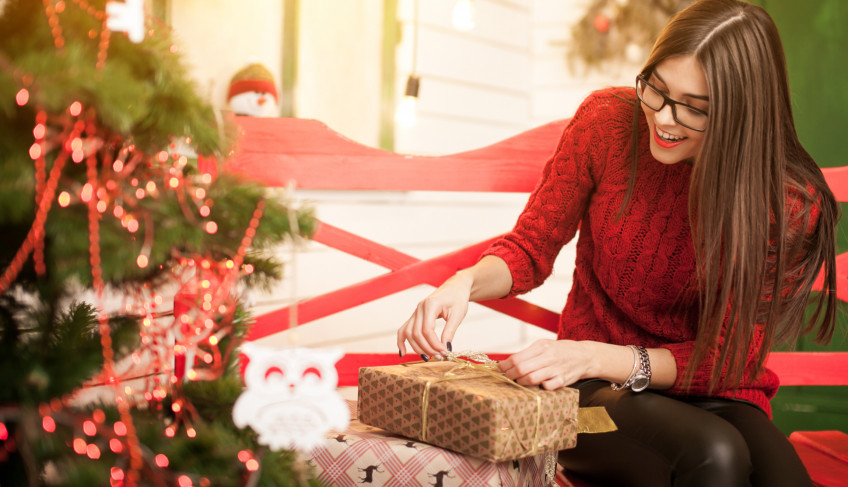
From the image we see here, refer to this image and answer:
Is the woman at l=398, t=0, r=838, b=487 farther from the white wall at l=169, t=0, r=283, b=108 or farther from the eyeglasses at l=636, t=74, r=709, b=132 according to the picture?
the white wall at l=169, t=0, r=283, b=108

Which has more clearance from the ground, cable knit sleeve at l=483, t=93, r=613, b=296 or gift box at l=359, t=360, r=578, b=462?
cable knit sleeve at l=483, t=93, r=613, b=296

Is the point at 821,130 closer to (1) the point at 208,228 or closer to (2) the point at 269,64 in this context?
(2) the point at 269,64

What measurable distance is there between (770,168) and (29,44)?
1.12 m

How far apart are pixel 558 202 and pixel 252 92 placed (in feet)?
3.10

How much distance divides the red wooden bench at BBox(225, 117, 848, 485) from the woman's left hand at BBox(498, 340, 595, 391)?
51cm

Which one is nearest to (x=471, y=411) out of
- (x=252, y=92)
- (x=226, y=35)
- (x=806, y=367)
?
(x=806, y=367)

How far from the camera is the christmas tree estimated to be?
67cm

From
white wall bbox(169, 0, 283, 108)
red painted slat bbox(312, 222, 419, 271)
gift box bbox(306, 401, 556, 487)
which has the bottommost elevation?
gift box bbox(306, 401, 556, 487)

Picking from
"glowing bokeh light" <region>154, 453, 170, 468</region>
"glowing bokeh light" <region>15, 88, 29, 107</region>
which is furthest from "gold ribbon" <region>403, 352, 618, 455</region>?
"glowing bokeh light" <region>15, 88, 29, 107</region>

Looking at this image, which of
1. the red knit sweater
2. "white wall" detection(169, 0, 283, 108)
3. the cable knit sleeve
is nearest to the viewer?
the red knit sweater

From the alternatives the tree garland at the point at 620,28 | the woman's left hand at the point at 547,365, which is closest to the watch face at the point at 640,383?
the woman's left hand at the point at 547,365

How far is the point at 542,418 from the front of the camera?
1.01 metres

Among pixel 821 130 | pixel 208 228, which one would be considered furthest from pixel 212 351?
pixel 821 130

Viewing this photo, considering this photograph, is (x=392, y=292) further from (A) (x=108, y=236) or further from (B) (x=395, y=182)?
(A) (x=108, y=236)
